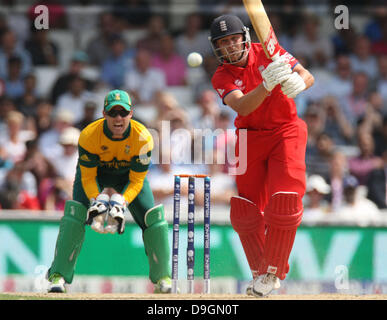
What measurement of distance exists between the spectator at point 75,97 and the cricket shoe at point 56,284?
4249 millimetres

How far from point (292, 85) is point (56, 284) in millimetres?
2423

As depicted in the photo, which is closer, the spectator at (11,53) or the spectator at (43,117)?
the spectator at (43,117)

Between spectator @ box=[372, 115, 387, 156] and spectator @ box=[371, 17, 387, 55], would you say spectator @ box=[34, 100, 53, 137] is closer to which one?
spectator @ box=[372, 115, 387, 156]

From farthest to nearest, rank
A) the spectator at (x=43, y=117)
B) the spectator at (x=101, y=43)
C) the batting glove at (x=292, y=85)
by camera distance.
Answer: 1. the spectator at (x=101, y=43)
2. the spectator at (x=43, y=117)
3. the batting glove at (x=292, y=85)

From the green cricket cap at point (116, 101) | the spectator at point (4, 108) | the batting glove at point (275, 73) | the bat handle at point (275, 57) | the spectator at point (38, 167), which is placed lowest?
the batting glove at point (275, 73)

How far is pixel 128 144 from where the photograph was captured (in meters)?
6.42

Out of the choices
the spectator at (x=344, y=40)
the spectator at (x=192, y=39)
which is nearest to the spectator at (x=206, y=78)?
the spectator at (x=192, y=39)

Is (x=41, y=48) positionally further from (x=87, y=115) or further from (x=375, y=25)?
(x=375, y=25)

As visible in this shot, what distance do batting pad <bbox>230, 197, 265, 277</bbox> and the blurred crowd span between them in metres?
2.84

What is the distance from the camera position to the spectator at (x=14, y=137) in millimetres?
9961

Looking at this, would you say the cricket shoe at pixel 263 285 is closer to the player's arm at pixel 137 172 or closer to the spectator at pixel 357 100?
the player's arm at pixel 137 172

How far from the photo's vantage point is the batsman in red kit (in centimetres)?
575

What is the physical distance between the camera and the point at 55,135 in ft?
33.1
